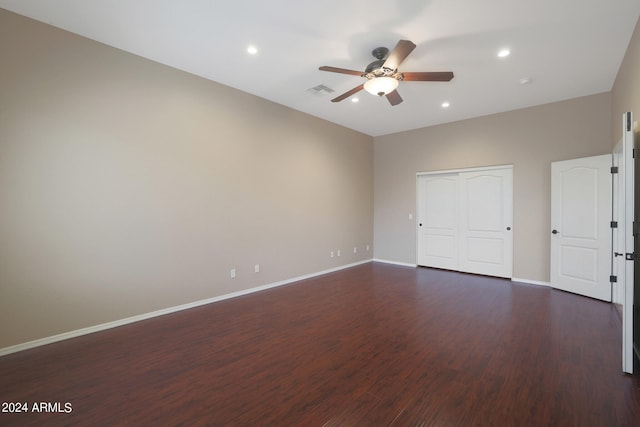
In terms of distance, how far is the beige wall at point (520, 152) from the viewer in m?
4.45

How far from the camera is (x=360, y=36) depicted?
2891 millimetres

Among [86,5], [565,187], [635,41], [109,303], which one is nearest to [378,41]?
[635,41]

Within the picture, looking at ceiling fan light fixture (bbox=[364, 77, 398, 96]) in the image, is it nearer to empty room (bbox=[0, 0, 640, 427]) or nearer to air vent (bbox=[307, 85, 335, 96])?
empty room (bbox=[0, 0, 640, 427])

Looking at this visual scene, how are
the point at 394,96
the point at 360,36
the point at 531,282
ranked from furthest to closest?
the point at 531,282, the point at 394,96, the point at 360,36

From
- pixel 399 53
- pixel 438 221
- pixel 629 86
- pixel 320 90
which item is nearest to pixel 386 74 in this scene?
pixel 399 53

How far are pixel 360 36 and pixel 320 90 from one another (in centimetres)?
→ 143

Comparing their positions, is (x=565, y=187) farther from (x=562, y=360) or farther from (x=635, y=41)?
(x=562, y=360)

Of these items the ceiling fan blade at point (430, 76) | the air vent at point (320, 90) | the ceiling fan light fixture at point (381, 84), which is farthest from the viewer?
the air vent at point (320, 90)

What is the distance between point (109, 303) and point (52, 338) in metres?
0.53

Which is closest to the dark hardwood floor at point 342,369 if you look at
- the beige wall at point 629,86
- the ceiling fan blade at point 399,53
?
the beige wall at point 629,86

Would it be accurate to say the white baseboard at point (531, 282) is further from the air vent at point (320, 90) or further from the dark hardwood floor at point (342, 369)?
the air vent at point (320, 90)

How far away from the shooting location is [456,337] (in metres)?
Answer: 2.93

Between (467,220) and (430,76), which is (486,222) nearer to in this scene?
(467,220)

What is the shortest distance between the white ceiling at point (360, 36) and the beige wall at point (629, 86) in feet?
0.40
